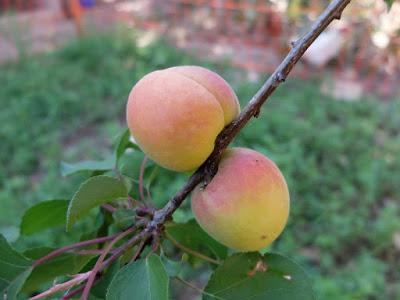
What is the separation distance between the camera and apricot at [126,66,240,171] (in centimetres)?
47

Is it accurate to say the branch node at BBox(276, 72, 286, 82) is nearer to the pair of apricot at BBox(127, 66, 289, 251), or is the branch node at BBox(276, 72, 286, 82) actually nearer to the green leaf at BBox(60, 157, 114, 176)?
the pair of apricot at BBox(127, 66, 289, 251)

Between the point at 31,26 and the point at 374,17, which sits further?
the point at 31,26

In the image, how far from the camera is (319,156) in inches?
90.0

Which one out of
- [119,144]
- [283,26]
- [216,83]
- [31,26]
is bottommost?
[31,26]

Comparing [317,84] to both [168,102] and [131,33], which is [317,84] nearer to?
[131,33]

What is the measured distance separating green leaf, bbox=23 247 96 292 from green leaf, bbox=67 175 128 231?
77 mm

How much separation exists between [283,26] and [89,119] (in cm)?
166

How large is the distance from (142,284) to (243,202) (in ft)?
0.43

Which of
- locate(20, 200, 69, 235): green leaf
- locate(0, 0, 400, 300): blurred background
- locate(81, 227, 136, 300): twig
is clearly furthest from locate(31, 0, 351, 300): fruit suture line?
locate(0, 0, 400, 300): blurred background

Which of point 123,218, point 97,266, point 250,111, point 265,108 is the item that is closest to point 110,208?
point 123,218

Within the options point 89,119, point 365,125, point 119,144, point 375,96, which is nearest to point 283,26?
point 375,96

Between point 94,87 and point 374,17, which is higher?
point 374,17

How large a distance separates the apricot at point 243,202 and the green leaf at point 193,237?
10cm

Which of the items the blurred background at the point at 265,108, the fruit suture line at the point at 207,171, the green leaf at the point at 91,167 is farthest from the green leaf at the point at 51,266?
the blurred background at the point at 265,108
